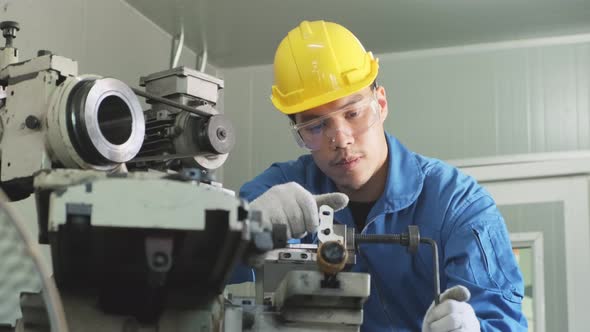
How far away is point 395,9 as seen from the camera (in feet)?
11.2

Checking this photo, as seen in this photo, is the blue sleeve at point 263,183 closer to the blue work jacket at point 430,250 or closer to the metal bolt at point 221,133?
the blue work jacket at point 430,250

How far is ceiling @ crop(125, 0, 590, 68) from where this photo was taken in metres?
3.35

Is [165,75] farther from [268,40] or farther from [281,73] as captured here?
[268,40]

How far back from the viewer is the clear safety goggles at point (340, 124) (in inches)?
79.9

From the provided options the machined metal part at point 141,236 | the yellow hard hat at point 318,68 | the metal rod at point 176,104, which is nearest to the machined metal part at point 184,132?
the metal rod at point 176,104

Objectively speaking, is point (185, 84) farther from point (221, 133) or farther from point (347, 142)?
point (347, 142)

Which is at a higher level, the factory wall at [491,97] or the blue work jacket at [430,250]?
the factory wall at [491,97]

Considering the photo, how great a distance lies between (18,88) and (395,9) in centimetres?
233

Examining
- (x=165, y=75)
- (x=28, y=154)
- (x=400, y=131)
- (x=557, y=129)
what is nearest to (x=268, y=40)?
(x=400, y=131)

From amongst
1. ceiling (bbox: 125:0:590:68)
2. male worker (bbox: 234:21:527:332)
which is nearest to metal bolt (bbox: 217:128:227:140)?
male worker (bbox: 234:21:527:332)

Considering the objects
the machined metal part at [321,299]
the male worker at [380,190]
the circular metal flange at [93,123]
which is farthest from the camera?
the male worker at [380,190]

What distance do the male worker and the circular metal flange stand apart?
0.51m

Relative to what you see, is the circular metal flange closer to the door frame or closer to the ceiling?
the ceiling

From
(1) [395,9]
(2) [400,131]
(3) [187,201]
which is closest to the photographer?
(3) [187,201]
